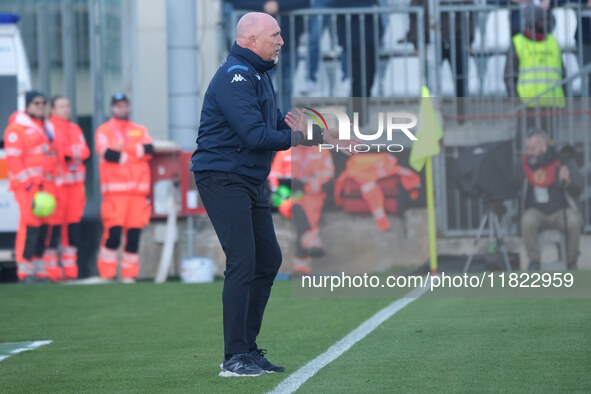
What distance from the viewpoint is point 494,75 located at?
48.8ft

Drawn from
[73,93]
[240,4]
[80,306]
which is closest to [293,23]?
[240,4]

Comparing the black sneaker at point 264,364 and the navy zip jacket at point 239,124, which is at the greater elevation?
the navy zip jacket at point 239,124

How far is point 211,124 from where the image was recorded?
650 cm

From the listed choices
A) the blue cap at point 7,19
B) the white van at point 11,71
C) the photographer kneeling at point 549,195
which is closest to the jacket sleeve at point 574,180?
the photographer kneeling at point 549,195

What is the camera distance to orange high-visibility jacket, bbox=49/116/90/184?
14.5m

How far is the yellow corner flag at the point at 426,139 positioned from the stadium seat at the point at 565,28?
1925 mm

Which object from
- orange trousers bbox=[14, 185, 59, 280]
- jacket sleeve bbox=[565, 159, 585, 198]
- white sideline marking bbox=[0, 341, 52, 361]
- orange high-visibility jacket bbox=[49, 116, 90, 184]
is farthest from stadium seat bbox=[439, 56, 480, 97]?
white sideline marking bbox=[0, 341, 52, 361]

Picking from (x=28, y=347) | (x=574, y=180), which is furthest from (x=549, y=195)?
(x=28, y=347)

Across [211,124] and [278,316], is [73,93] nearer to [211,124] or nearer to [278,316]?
[278,316]

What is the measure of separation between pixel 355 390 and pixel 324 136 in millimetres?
1439

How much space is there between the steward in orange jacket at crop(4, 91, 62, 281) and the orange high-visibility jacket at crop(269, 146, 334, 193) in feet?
8.27

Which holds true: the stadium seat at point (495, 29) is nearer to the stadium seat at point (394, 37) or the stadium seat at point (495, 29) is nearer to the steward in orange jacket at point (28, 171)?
the stadium seat at point (394, 37)

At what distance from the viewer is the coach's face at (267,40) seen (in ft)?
21.3

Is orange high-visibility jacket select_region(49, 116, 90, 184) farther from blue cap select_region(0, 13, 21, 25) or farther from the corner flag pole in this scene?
the corner flag pole
